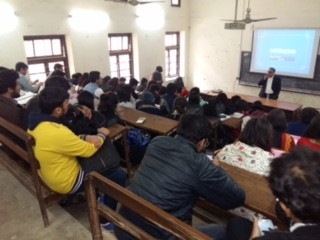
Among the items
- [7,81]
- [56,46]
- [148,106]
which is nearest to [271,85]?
[148,106]

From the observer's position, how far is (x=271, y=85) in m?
6.42

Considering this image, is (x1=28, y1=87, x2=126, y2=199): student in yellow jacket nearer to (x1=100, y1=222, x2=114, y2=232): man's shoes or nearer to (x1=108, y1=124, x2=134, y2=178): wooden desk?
(x1=100, y1=222, x2=114, y2=232): man's shoes

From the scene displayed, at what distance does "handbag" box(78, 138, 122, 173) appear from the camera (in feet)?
6.53

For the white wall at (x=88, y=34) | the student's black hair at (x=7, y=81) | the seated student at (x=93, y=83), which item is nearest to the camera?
the student's black hair at (x=7, y=81)

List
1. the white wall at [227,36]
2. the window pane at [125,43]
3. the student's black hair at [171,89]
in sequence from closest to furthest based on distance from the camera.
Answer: the student's black hair at [171,89]
the white wall at [227,36]
the window pane at [125,43]

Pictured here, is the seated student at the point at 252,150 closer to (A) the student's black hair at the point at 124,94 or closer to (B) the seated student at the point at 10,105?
(B) the seated student at the point at 10,105

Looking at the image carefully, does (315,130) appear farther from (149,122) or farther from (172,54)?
(172,54)

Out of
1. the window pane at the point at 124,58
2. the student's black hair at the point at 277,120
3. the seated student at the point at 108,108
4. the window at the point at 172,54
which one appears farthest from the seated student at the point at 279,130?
the window at the point at 172,54

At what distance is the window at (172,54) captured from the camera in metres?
8.45

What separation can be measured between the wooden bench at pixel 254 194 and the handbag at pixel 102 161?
0.73 meters

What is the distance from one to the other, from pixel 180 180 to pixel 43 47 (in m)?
5.33

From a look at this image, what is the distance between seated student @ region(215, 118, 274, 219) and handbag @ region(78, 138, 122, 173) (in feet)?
2.62

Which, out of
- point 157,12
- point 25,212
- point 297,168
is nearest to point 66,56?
point 157,12

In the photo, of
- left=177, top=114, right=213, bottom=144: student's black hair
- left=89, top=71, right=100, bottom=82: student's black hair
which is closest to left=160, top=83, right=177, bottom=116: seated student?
left=89, top=71, right=100, bottom=82: student's black hair
